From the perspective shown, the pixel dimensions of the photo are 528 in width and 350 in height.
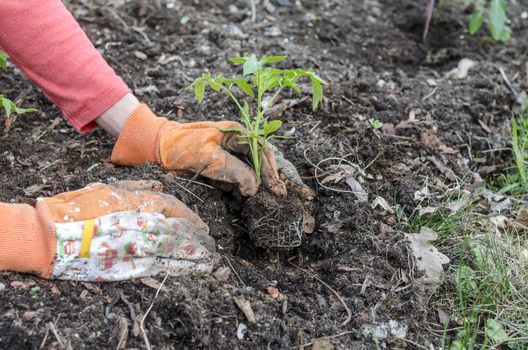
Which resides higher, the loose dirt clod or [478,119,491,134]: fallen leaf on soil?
the loose dirt clod

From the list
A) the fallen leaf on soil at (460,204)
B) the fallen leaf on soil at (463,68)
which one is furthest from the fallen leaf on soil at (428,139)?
the fallen leaf on soil at (463,68)

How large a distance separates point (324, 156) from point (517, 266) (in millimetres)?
888

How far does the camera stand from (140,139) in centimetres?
245

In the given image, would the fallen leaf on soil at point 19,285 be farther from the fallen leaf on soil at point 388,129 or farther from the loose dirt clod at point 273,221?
the fallen leaf on soil at point 388,129

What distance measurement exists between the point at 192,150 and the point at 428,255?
3.27 ft

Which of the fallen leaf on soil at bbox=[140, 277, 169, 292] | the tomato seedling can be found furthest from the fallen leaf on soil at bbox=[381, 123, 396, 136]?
the fallen leaf on soil at bbox=[140, 277, 169, 292]

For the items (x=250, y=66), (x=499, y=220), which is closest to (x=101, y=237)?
(x=250, y=66)

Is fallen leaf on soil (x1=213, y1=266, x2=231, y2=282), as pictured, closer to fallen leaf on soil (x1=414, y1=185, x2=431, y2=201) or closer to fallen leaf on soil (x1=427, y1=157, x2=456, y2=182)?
fallen leaf on soil (x1=414, y1=185, x2=431, y2=201)

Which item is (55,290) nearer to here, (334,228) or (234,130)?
(234,130)

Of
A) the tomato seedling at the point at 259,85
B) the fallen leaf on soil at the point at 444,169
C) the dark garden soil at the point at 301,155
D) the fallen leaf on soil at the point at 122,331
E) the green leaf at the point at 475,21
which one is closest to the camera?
the fallen leaf on soil at the point at 122,331

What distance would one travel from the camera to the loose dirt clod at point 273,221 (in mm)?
2332

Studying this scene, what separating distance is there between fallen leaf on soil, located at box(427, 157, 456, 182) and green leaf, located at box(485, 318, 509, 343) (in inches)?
31.6

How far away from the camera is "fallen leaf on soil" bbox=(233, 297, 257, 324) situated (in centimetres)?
202

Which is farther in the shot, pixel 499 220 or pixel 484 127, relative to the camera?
pixel 484 127
